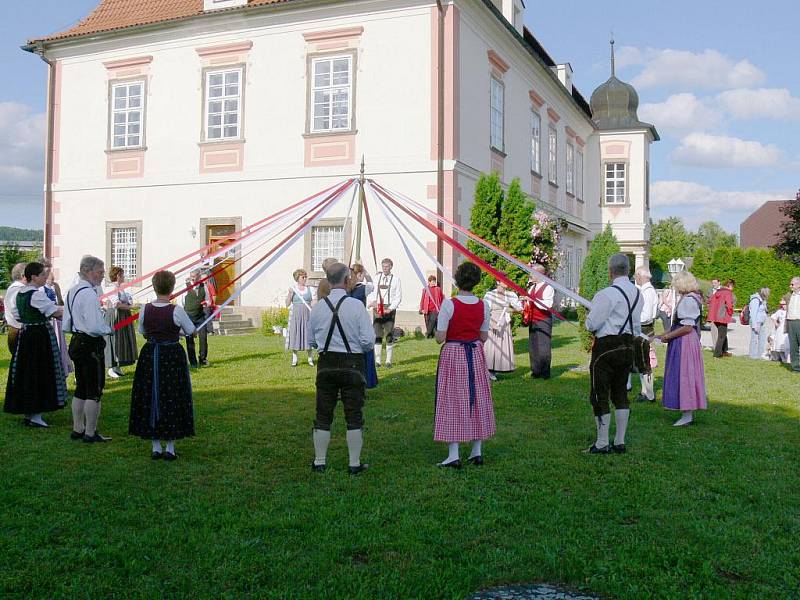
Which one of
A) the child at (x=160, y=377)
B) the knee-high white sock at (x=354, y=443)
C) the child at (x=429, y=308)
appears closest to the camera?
the knee-high white sock at (x=354, y=443)

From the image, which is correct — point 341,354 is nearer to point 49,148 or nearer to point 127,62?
point 127,62

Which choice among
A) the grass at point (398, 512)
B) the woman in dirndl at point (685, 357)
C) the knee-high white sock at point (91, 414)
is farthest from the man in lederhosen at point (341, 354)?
the woman in dirndl at point (685, 357)

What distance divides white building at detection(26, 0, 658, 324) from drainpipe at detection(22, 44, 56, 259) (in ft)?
0.16

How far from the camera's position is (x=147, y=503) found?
17.5ft

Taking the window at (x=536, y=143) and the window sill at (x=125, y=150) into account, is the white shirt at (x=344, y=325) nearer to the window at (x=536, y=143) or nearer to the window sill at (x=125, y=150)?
the window sill at (x=125, y=150)

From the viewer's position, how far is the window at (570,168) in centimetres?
3025

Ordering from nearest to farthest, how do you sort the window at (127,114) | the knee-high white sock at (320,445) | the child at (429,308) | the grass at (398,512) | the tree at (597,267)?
the grass at (398,512)
the knee-high white sock at (320,445)
the child at (429,308)
the tree at (597,267)
the window at (127,114)

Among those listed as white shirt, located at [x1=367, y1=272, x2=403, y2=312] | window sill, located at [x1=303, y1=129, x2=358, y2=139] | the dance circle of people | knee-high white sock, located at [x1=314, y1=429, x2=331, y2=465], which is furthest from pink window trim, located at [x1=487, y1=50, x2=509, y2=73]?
knee-high white sock, located at [x1=314, y1=429, x2=331, y2=465]

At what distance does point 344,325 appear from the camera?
6188mm

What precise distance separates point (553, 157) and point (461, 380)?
22.8 meters

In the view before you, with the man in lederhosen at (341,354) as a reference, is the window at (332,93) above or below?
above

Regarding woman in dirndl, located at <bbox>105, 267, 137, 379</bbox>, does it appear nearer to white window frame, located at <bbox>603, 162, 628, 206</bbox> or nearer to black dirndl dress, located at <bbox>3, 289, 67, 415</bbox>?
black dirndl dress, located at <bbox>3, 289, 67, 415</bbox>

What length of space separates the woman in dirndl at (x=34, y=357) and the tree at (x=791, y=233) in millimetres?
17476

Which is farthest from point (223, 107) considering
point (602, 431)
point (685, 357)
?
point (602, 431)
